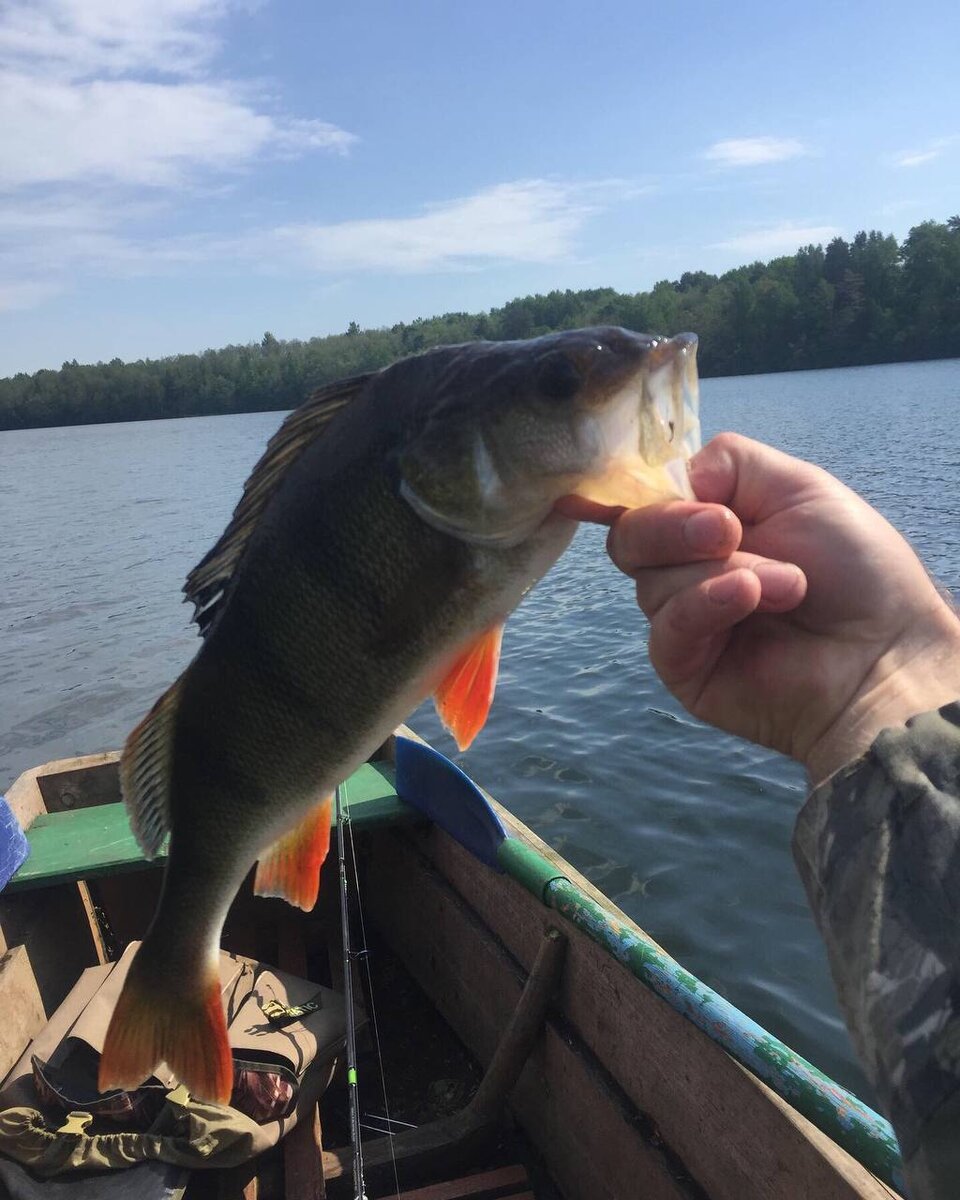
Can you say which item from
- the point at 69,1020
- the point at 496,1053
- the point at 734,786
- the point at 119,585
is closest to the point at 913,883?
the point at 496,1053

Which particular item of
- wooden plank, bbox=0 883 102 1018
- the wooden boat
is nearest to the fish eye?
the wooden boat

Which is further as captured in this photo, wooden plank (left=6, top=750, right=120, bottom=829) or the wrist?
wooden plank (left=6, top=750, right=120, bottom=829)

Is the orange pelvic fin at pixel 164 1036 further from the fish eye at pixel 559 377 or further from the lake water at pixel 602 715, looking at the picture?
the lake water at pixel 602 715

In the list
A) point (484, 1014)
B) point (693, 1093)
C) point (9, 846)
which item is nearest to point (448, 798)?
point (484, 1014)

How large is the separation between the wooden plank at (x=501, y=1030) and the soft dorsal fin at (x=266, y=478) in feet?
8.95

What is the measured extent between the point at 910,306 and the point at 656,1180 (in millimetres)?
85788

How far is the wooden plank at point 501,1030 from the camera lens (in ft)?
11.7

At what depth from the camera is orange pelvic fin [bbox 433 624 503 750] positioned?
204 centimetres

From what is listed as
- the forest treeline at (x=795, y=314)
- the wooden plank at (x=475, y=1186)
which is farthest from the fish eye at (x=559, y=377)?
the forest treeline at (x=795, y=314)

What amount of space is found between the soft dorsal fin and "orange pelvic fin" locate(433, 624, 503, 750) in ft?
1.75

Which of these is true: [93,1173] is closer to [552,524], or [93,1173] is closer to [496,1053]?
[496,1053]

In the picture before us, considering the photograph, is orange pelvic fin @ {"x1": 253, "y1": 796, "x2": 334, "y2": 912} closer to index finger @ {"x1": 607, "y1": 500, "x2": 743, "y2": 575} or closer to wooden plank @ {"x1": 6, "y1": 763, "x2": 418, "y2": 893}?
index finger @ {"x1": 607, "y1": 500, "x2": 743, "y2": 575}

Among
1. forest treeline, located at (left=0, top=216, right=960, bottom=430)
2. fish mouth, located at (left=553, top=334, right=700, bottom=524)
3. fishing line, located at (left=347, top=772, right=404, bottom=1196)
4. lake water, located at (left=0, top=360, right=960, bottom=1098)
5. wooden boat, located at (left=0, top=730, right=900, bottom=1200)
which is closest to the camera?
fish mouth, located at (left=553, top=334, right=700, bottom=524)

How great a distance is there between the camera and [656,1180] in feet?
11.0
